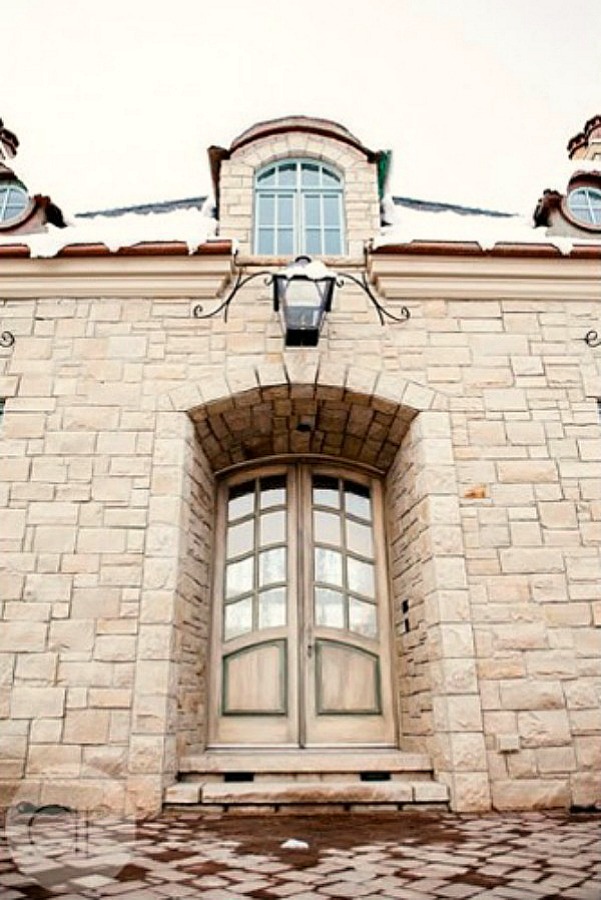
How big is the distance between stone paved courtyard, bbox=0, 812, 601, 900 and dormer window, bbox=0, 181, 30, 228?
16.5 ft

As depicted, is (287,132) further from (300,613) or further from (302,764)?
(302,764)

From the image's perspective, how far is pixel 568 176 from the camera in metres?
5.92

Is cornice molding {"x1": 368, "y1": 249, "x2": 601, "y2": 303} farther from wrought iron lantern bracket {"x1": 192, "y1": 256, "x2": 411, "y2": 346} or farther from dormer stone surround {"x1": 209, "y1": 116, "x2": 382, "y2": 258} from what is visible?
dormer stone surround {"x1": 209, "y1": 116, "x2": 382, "y2": 258}

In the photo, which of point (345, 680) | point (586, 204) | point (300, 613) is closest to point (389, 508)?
point (300, 613)

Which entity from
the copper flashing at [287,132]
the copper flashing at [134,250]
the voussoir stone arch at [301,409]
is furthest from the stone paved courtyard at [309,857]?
the copper flashing at [287,132]

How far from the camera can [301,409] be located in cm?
493

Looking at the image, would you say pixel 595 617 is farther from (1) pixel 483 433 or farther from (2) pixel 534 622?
(1) pixel 483 433

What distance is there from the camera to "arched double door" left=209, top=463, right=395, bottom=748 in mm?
4699

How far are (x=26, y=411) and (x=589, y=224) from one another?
4.98 m

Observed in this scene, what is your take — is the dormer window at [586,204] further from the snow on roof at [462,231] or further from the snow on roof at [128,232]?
the snow on roof at [128,232]

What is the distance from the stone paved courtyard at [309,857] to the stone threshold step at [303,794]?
0.10 m

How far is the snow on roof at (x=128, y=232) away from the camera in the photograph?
4926mm

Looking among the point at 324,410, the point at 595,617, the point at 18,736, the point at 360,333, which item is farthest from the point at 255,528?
the point at 595,617

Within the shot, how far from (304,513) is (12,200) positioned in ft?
13.3
